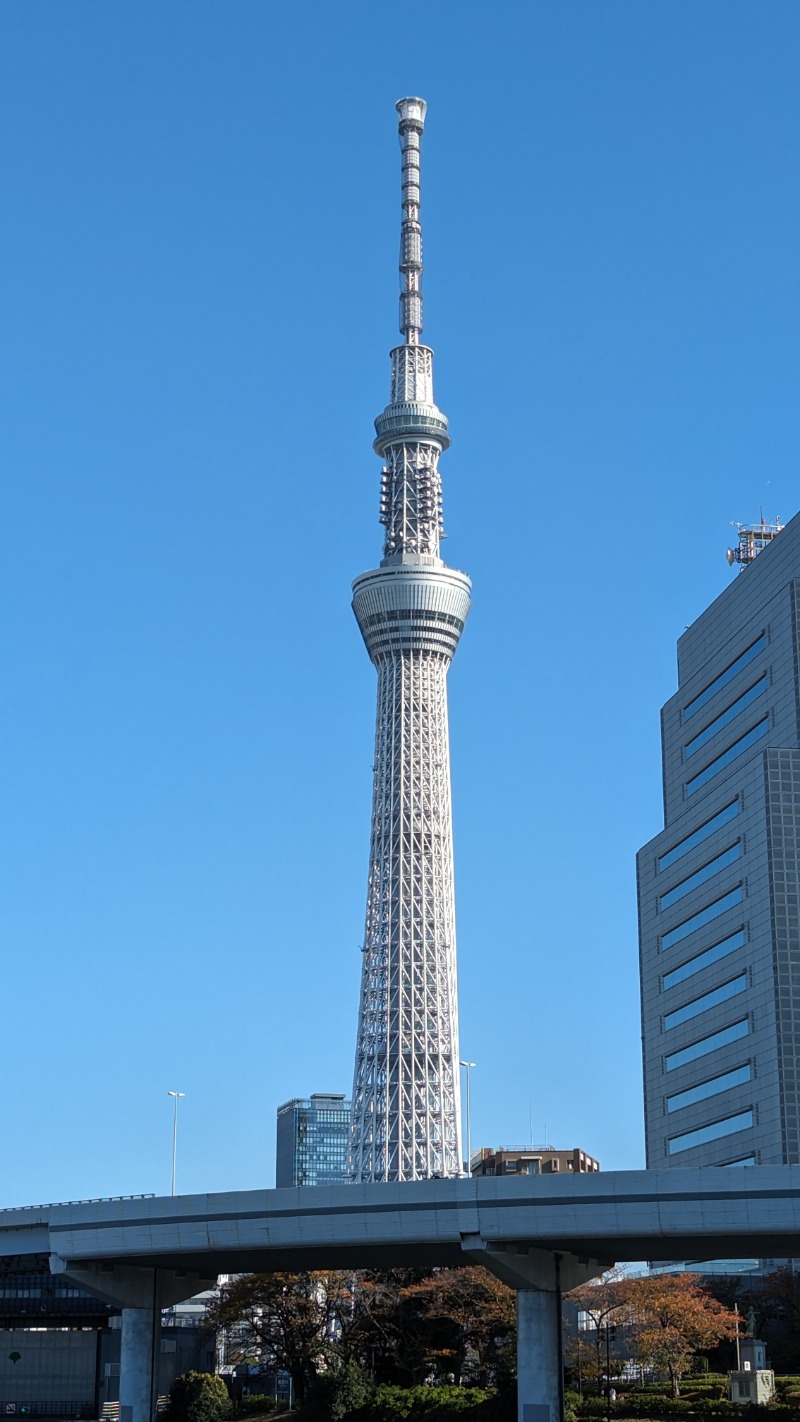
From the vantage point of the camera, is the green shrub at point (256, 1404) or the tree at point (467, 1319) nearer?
the tree at point (467, 1319)

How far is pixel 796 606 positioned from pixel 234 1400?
64.5m

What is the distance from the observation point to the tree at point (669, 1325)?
298ft

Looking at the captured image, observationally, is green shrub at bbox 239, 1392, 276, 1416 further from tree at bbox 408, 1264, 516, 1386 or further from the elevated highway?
the elevated highway

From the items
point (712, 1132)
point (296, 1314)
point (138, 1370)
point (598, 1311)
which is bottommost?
point (138, 1370)

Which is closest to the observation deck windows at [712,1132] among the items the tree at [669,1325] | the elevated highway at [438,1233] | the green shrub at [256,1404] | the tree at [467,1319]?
the tree at [669,1325]

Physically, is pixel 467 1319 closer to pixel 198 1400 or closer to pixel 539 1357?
pixel 198 1400

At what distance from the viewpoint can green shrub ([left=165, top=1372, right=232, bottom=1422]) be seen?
9319 centimetres

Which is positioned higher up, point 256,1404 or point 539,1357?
point 539,1357

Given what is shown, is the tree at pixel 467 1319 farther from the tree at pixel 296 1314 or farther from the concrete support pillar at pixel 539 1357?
the concrete support pillar at pixel 539 1357

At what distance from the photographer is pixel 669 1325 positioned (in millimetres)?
92375

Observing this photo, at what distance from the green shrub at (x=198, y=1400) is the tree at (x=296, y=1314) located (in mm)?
3070

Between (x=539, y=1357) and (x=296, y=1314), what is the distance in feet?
90.6

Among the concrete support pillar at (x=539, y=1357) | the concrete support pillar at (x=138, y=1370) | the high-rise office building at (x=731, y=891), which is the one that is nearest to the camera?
the concrete support pillar at (x=539, y=1357)

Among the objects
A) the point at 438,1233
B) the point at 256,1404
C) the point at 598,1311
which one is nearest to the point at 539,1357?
the point at 438,1233
